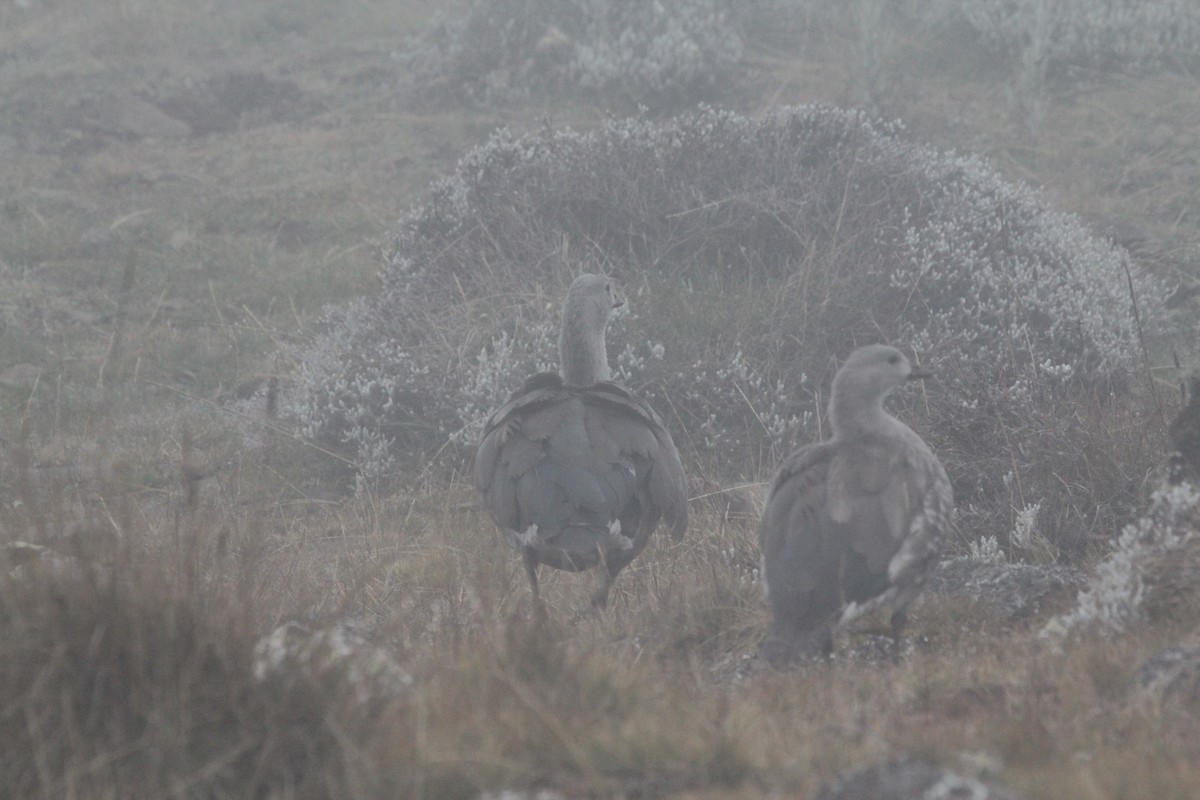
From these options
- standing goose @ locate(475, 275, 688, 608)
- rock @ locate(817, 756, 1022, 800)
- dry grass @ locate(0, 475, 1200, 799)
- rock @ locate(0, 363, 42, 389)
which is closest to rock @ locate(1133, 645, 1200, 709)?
dry grass @ locate(0, 475, 1200, 799)

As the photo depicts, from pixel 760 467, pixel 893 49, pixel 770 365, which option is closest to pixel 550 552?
pixel 760 467

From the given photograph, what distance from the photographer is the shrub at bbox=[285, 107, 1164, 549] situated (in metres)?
7.68

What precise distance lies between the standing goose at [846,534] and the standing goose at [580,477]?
0.95 metres

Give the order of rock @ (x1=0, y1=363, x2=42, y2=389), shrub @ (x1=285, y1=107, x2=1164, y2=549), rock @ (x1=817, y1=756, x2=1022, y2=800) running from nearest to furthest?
rock @ (x1=817, y1=756, x2=1022, y2=800) → shrub @ (x1=285, y1=107, x2=1164, y2=549) → rock @ (x1=0, y1=363, x2=42, y2=389)

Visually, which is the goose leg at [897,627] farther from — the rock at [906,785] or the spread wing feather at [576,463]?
the rock at [906,785]

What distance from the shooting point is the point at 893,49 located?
13.5 meters

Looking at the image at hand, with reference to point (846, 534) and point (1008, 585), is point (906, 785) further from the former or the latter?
point (1008, 585)

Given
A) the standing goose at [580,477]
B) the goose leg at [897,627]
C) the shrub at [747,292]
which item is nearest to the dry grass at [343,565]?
the goose leg at [897,627]

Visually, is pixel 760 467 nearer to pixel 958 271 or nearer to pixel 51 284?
pixel 958 271

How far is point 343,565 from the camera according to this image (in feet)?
22.2

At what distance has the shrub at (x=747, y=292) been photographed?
25.2 ft

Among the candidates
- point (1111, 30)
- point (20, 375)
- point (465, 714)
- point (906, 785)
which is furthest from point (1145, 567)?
point (1111, 30)

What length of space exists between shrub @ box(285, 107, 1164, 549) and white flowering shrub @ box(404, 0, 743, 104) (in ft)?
10.7

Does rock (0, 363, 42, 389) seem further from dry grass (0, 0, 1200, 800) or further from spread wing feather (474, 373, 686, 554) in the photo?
spread wing feather (474, 373, 686, 554)
